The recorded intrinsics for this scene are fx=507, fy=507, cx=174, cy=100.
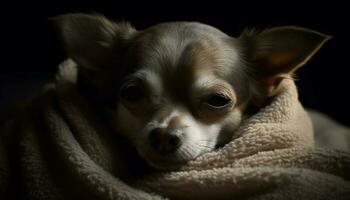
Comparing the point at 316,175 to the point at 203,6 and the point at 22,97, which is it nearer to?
the point at 203,6

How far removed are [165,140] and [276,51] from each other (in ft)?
1.59

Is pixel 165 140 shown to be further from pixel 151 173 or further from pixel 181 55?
pixel 181 55

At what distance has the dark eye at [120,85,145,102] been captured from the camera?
54.7 inches

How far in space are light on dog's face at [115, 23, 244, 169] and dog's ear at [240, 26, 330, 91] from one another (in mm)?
140

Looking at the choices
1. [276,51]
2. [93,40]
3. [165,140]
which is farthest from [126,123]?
[276,51]

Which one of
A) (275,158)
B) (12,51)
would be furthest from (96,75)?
(12,51)

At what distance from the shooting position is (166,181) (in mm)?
1253

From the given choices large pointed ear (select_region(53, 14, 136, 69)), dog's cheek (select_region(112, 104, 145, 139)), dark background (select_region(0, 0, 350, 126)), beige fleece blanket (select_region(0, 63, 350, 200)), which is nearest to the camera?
beige fleece blanket (select_region(0, 63, 350, 200))

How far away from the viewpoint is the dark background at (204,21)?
6.72ft

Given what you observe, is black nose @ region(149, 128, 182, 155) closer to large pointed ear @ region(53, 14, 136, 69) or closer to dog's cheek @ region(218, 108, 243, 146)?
dog's cheek @ region(218, 108, 243, 146)

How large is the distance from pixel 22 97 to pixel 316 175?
53.3 inches

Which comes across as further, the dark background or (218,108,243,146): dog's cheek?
the dark background

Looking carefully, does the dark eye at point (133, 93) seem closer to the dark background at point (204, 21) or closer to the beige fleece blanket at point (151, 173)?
the beige fleece blanket at point (151, 173)

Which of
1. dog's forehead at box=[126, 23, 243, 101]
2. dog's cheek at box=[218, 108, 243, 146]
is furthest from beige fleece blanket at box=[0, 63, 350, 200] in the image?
dog's forehead at box=[126, 23, 243, 101]
